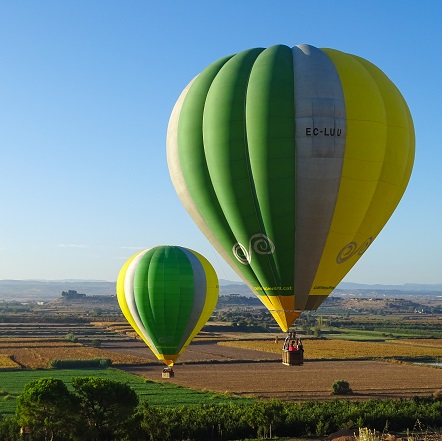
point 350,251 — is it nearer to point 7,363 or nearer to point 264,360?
point 264,360

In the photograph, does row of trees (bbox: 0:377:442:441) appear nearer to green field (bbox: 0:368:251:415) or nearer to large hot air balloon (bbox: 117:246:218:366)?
large hot air balloon (bbox: 117:246:218:366)

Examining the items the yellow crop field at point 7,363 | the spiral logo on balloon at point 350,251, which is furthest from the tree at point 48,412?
the yellow crop field at point 7,363

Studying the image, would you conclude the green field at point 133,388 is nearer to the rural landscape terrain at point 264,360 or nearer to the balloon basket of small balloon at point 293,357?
the rural landscape terrain at point 264,360

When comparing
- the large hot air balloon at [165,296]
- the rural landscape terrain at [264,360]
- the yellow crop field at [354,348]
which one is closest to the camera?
the large hot air balloon at [165,296]

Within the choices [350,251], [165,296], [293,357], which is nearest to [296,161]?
[350,251]

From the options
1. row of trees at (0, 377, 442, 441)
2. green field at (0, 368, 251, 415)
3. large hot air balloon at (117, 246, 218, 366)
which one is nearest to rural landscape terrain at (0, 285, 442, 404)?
green field at (0, 368, 251, 415)

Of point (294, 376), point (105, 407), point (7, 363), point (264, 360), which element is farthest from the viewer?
point (264, 360)

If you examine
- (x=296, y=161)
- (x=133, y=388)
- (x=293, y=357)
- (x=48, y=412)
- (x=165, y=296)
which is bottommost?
(x=133, y=388)
